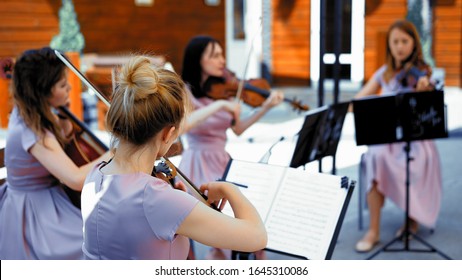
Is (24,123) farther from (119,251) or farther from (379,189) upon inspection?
(379,189)

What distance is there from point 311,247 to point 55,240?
0.85 meters

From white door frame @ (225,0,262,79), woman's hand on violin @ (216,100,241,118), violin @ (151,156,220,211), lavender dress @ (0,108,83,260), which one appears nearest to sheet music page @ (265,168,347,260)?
violin @ (151,156,220,211)

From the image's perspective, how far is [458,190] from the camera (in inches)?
177

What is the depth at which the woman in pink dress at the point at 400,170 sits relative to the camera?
341cm

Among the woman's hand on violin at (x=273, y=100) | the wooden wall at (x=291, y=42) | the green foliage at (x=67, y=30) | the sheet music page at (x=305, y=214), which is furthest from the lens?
the wooden wall at (x=291, y=42)

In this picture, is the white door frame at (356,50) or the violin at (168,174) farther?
the white door frame at (356,50)

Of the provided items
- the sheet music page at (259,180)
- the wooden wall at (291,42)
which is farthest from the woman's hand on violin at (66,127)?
the wooden wall at (291,42)

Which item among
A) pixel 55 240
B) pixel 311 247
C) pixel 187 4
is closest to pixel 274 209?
pixel 311 247

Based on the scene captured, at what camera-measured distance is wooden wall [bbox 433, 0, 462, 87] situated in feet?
29.6

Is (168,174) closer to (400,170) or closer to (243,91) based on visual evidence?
(243,91)

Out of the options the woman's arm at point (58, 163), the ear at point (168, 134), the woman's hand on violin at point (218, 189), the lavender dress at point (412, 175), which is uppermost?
the ear at point (168, 134)

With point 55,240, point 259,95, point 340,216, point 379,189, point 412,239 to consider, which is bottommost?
point 412,239

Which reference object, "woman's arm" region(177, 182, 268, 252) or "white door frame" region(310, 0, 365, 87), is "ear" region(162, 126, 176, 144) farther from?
"white door frame" region(310, 0, 365, 87)

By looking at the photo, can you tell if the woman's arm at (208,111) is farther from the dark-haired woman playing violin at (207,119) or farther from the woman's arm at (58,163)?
the woman's arm at (58,163)
